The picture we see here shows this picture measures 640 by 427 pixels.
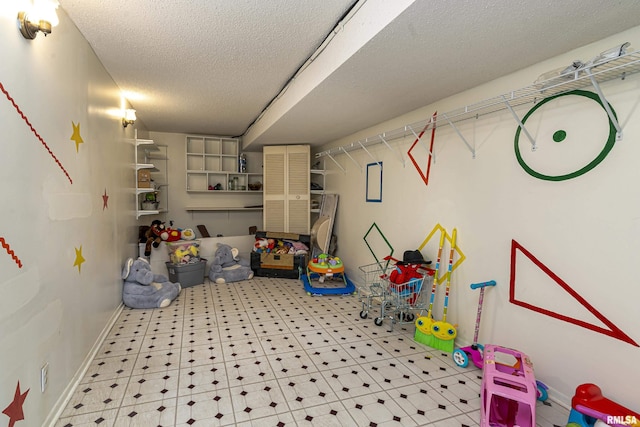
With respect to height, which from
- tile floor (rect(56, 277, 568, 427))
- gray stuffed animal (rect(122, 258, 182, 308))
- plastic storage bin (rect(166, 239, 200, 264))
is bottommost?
tile floor (rect(56, 277, 568, 427))

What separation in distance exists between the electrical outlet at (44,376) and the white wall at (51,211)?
36 millimetres

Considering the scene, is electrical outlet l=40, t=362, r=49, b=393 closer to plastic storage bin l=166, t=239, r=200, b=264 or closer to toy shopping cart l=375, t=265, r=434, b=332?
toy shopping cart l=375, t=265, r=434, b=332

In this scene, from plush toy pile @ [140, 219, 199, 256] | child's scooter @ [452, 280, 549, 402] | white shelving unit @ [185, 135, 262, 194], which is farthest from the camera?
white shelving unit @ [185, 135, 262, 194]

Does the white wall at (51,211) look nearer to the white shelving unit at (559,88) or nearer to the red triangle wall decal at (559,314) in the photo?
the white shelving unit at (559,88)

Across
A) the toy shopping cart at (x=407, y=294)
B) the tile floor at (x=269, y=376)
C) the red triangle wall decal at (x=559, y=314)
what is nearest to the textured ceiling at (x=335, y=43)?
the red triangle wall decal at (x=559, y=314)

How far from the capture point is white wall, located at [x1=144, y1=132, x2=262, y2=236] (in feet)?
19.8

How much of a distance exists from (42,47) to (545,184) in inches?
130

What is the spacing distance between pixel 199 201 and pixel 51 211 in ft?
14.7

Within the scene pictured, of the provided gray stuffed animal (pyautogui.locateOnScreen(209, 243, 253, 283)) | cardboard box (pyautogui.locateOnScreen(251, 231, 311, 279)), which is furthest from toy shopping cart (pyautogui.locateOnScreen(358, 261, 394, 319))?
gray stuffed animal (pyautogui.locateOnScreen(209, 243, 253, 283))

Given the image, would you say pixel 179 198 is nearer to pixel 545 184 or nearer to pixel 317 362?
pixel 317 362

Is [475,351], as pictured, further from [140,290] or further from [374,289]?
[140,290]

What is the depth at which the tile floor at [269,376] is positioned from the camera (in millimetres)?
2006

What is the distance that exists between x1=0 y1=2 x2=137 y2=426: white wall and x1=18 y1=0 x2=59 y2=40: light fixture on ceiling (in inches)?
1.9

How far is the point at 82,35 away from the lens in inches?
94.2
